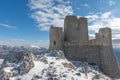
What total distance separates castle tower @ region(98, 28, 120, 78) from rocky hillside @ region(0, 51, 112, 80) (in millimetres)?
8038

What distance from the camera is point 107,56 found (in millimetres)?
55906

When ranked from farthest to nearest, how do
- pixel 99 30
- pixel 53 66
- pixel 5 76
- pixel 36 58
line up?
pixel 99 30 → pixel 36 58 → pixel 53 66 → pixel 5 76

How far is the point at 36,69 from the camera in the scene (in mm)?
40312

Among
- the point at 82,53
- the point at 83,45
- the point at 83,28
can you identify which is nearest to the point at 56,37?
the point at 83,45

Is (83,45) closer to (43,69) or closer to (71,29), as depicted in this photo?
(71,29)

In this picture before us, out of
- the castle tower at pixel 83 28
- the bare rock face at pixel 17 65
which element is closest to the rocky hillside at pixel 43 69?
the bare rock face at pixel 17 65

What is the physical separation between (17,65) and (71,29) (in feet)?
70.2

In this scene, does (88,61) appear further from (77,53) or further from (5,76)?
(5,76)

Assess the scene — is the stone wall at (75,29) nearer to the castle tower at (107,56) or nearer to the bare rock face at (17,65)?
the castle tower at (107,56)

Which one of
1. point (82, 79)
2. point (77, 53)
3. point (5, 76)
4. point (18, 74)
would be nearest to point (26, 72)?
point (18, 74)

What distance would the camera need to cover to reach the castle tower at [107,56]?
5407cm

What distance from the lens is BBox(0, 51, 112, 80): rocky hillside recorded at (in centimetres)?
3872

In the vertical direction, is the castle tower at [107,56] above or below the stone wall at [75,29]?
below

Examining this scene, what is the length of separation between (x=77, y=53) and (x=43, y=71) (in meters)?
17.2
